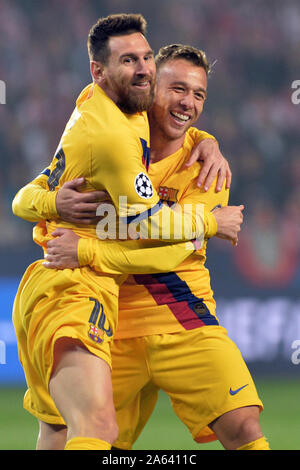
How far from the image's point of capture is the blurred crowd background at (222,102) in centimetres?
816

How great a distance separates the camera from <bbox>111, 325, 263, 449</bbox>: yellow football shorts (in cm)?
353

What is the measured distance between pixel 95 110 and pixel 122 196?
39cm

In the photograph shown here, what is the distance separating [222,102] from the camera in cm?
980

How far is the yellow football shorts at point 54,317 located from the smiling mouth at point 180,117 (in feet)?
2.99

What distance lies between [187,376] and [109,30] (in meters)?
1.58

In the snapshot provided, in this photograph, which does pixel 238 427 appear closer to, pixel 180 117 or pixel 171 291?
pixel 171 291

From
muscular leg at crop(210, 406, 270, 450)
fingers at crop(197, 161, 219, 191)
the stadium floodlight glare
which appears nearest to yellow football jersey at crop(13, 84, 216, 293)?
fingers at crop(197, 161, 219, 191)

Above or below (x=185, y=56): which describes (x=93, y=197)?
below

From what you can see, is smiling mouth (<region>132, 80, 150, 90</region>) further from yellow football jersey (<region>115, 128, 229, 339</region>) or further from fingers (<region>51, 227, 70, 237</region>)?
fingers (<region>51, 227, 70, 237</region>)

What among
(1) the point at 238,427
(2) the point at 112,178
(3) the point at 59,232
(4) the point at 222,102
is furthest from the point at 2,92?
(1) the point at 238,427
